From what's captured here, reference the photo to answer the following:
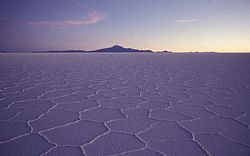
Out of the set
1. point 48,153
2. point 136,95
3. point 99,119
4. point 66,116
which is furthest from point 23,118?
point 136,95

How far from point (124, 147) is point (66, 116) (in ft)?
2.44

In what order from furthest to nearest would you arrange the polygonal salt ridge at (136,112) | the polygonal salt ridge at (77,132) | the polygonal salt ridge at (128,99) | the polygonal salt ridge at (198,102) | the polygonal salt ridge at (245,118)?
the polygonal salt ridge at (128,99)
the polygonal salt ridge at (198,102)
the polygonal salt ridge at (136,112)
the polygonal salt ridge at (245,118)
the polygonal salt ridge at (77,132)

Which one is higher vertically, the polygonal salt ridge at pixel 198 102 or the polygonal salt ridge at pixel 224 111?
the polygonal salt ridge at pixel 224 111

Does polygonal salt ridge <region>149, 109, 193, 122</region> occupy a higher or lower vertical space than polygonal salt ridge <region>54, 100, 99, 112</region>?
higher

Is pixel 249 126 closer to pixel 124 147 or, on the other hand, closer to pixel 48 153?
pixel 124 147

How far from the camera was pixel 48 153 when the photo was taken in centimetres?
133

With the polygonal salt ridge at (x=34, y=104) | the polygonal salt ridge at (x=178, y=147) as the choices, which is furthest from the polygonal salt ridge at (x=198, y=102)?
the polygonal salt ridge at (x=34, y=104)

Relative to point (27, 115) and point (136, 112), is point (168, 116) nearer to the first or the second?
point (136, 112)

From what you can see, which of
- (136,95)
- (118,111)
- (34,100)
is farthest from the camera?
(136,95)

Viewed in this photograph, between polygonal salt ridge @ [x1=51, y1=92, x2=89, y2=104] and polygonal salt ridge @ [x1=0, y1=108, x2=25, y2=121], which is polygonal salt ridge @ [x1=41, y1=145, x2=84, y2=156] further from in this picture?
polygonal salt ridge @ [x1=51, y1=92, x2=89, y2=104]

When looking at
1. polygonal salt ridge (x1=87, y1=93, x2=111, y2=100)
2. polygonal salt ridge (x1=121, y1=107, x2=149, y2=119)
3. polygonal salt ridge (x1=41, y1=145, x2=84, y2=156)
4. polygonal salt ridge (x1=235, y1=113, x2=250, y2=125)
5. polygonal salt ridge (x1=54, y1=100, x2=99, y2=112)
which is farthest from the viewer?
polygonal salt ridge (x1=87, y1=93, x2=111, y2=100)

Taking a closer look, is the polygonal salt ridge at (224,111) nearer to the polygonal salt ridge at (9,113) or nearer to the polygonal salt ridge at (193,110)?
the polygonal salt ridge at (193,110)

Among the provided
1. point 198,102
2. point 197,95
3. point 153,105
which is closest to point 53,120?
point 153,105

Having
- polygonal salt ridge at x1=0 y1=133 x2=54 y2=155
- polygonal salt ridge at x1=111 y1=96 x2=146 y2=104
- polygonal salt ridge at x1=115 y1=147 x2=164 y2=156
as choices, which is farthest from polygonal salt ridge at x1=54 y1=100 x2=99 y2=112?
Result: polygonal salt ridge at x1=115 y1=147 x2=164 y2=156
